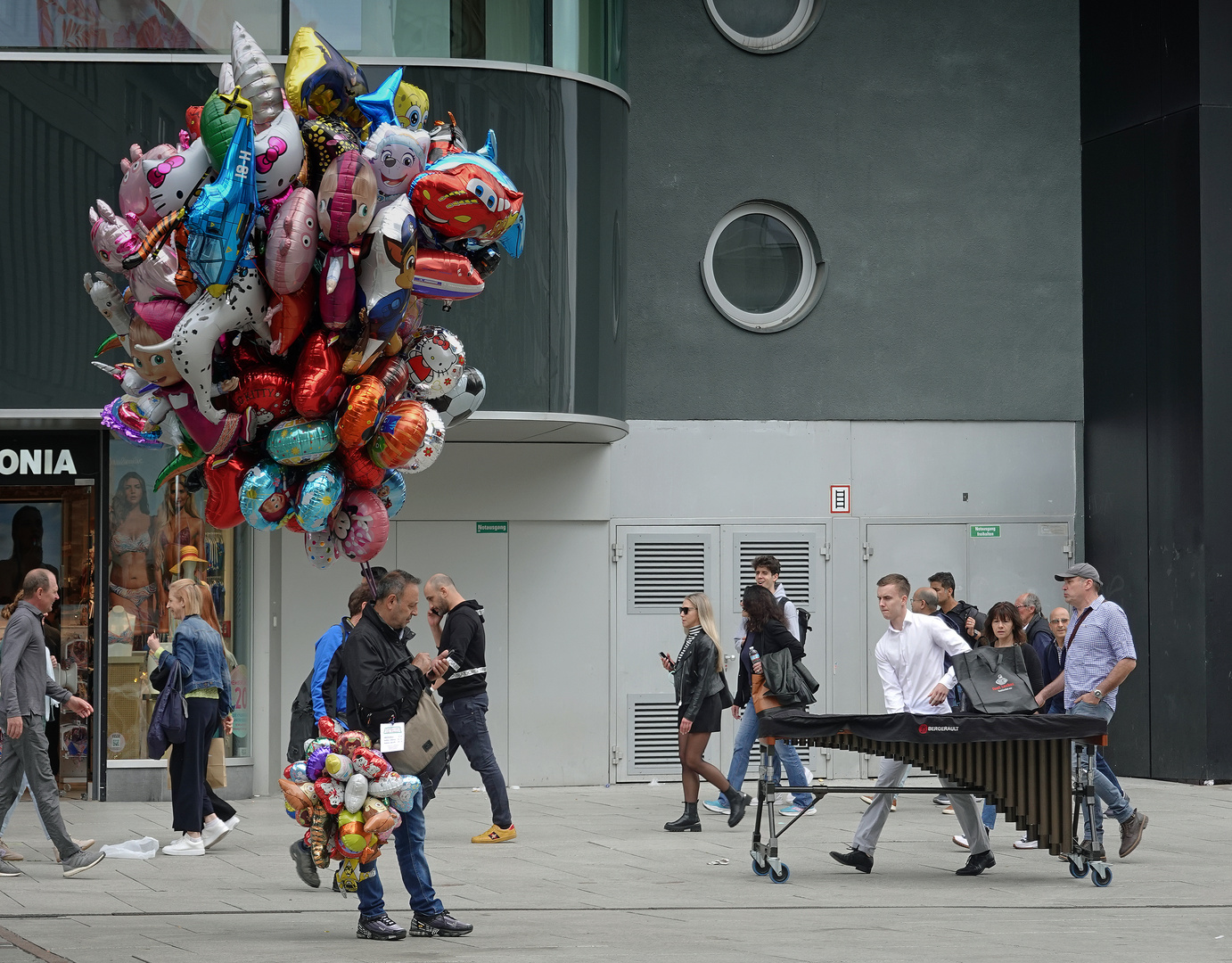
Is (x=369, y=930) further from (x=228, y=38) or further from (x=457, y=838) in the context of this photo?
(x=228, y=38)

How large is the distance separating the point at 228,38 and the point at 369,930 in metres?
8.37

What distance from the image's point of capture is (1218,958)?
25.7 ft

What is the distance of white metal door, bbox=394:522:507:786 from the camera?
15.4 meters

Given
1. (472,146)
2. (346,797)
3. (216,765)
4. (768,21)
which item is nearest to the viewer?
(346,797)

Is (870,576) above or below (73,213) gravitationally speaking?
below

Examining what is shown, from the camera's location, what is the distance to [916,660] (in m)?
10.8

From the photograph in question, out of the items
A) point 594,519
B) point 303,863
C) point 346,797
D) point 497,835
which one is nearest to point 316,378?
point 346,797

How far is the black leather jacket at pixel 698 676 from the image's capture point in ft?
40.7

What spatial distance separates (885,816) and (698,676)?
218 cm

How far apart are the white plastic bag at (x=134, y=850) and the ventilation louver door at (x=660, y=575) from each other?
5646 millimetres

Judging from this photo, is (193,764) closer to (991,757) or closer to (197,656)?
(197,656)

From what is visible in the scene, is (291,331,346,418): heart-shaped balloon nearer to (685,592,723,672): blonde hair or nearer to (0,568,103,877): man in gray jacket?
(0,568,103,877): man in gray jacket

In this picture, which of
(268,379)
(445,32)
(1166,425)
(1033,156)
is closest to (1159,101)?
(1033,156)

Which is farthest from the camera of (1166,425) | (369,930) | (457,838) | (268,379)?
(1166,425)
